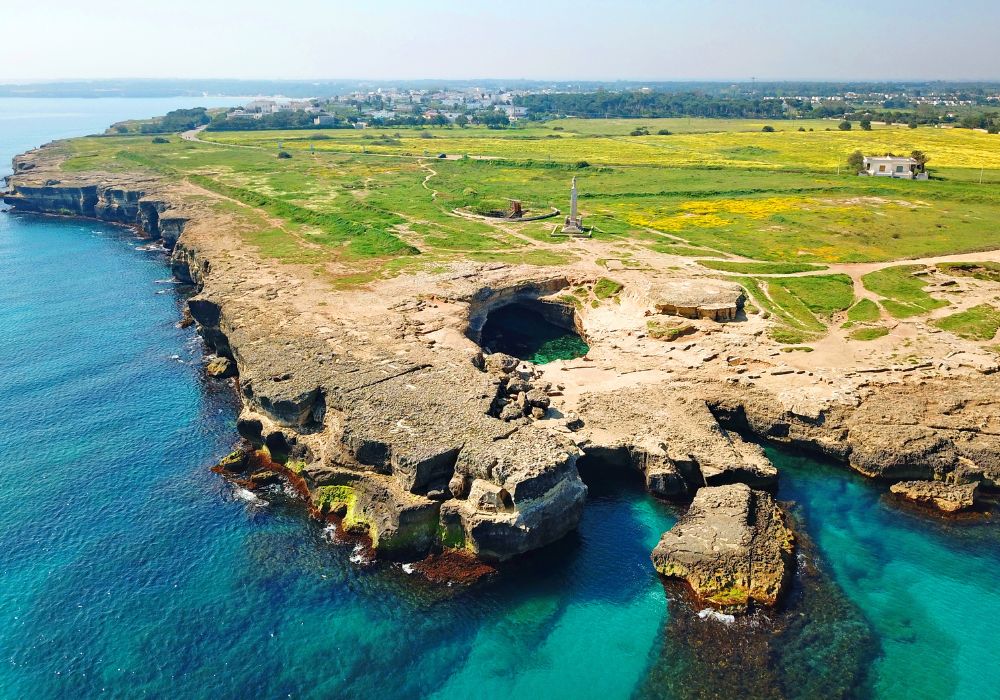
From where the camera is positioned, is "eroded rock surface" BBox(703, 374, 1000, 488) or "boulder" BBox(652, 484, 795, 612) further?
"eroded rock surface" BBox(703, 374, 1000, 488)

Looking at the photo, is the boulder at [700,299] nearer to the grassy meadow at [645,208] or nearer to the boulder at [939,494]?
the grassy meadow at [645,208]

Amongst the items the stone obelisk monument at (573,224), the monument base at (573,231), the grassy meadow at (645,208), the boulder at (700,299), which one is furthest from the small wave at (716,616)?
the stone obelisk monument at (573,224)

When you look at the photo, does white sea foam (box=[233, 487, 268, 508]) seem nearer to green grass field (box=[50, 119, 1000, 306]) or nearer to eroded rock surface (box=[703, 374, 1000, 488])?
eroded rock surface (box=[703, 374, 1000, 488])

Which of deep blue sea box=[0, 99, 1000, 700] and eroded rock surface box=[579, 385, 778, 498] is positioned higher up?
eroded rock surface box=[579, 385, 778, 498]

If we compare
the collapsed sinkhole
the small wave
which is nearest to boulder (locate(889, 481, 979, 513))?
the small wave

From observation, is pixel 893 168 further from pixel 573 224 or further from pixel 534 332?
pixel 534 332

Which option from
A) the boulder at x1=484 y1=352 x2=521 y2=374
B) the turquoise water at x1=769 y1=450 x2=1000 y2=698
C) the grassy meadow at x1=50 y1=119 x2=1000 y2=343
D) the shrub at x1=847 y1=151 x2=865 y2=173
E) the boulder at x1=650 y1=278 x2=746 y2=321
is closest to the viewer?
the turquoise water at x1=769 y1=450 x2=1000 y2=698

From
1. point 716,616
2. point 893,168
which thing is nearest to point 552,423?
point 716,616
